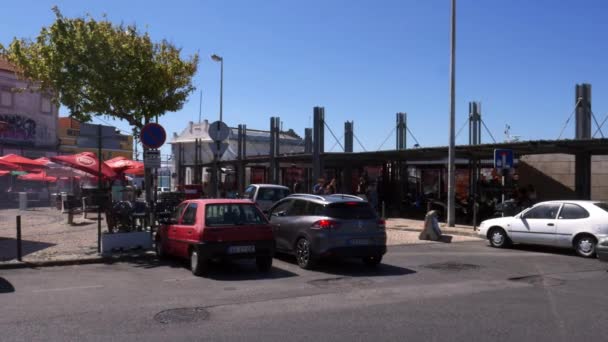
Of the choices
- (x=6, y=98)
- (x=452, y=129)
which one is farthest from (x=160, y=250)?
(x=6, y=98)

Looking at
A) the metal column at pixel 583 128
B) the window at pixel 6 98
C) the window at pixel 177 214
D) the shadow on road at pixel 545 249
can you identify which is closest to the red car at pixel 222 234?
the window at pixel 177 214

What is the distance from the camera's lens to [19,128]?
133ft

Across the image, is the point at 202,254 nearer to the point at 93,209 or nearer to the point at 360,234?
the point at 360,234

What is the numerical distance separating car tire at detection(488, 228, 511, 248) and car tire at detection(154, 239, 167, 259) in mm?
8810

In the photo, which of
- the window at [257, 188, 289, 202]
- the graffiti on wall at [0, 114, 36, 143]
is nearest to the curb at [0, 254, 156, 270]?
the window at [257, 188, 289, 202]

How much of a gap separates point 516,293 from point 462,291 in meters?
Answer: 0.80

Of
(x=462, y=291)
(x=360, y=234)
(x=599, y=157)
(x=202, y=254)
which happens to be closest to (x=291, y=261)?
(x=360, y=234)

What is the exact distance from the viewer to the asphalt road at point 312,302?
21.4ft

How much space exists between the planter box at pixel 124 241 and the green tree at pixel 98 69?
2.93 meters

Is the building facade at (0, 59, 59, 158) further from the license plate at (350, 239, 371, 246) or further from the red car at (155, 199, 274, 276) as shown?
the license plate at (350, 239, 371, 246)

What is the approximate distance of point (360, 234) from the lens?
37.3 feet

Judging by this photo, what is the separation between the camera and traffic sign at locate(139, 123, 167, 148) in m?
13.4

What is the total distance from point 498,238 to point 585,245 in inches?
99.6

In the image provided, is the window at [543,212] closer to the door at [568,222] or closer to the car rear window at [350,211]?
the door at [568,222]
